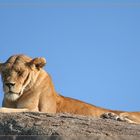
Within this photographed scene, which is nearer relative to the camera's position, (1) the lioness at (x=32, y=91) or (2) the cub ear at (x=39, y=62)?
(1) the lioness at (x=32, y=91)

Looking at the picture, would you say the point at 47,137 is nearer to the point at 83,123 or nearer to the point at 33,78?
the point at 83,123

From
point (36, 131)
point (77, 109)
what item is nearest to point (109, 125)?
point (36, 131)

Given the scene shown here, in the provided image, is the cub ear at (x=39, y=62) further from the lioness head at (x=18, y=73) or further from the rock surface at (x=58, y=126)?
the rock surface at (x=58, y=126)

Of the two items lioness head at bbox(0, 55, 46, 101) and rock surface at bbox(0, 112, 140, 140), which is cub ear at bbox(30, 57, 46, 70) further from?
rock surface at bbox(0, 112, 140, 140)

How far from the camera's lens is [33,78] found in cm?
1027

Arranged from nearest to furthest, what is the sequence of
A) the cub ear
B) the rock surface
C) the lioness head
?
the rock surface, the lioness head, the cub ear

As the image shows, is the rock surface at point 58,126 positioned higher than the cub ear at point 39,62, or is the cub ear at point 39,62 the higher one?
the cub ear at point 39,62

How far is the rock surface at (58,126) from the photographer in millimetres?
5859

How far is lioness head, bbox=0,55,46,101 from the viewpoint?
32.0 feet

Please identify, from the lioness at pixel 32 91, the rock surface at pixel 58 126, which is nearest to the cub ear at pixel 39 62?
the lioness at pixel 32 91

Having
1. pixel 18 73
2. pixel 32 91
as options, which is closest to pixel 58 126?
pixel 18 73

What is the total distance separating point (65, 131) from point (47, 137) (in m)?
0.79

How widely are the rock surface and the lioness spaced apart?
109 inches

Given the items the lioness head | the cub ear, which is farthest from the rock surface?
the cub ear
